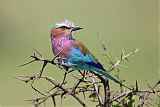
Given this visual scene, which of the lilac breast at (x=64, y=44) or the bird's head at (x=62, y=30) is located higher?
the bird's head at (x=62, y=30)

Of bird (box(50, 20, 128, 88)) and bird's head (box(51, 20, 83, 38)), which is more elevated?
bird's head (box(51, 20, 83, 38))

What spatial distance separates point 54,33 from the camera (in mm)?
3023

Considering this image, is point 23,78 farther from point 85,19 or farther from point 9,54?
point 85,19

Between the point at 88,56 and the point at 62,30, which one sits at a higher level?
the point at 62,30

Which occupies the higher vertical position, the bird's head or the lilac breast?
the bird's head

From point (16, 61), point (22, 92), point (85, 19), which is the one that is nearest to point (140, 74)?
point (22, 92)

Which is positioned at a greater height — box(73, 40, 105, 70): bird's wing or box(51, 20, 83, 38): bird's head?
box(51, 20, 83, 38): bird's head

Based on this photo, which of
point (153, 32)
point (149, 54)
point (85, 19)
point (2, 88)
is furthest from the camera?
point (85, 19)

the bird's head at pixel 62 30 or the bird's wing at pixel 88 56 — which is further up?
the bird's head at pixel 62 30

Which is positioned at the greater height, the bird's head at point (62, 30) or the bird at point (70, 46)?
the bird's head at point (62, 30)

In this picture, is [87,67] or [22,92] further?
[22,92]

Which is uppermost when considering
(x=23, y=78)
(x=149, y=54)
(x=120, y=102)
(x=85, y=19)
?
(x=85, y=19)

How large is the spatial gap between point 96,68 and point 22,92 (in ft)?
15.8

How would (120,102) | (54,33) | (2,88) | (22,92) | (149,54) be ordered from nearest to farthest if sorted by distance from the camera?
(120,102) → (54,33) → (22,92) → (2,88) → (149,54)
